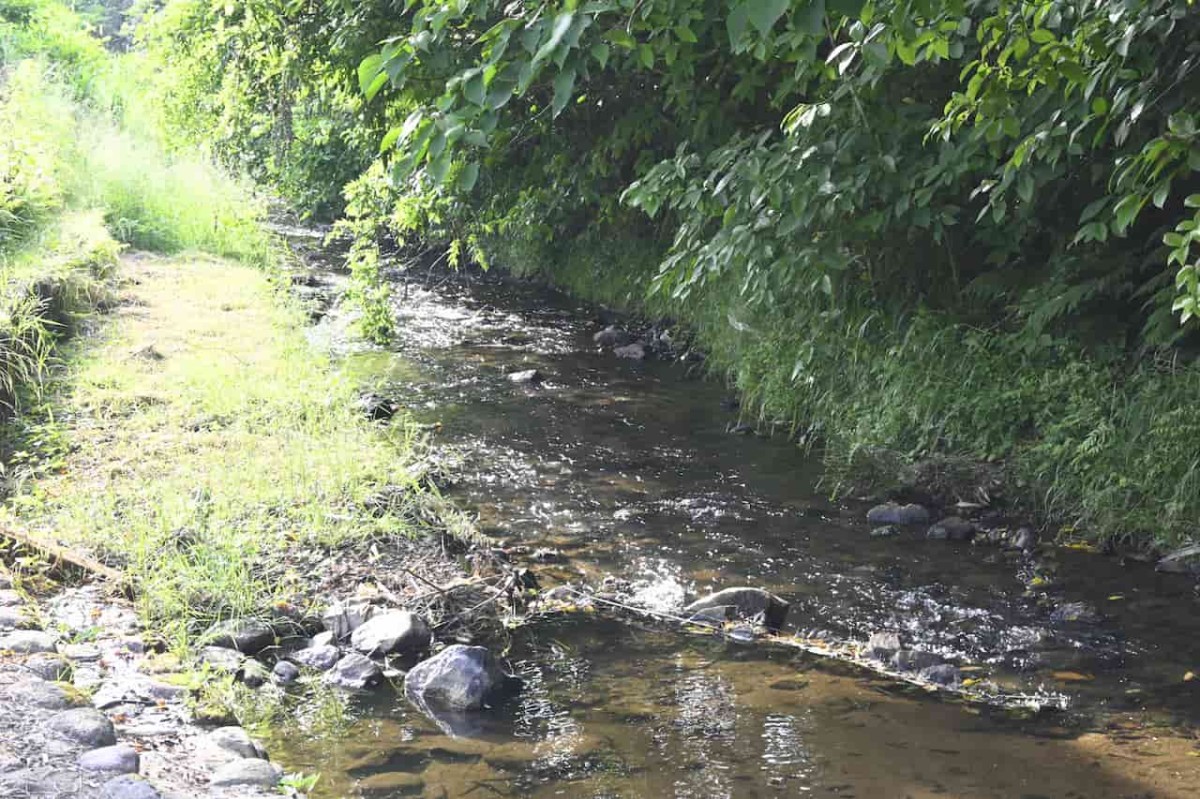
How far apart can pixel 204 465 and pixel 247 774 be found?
302cm

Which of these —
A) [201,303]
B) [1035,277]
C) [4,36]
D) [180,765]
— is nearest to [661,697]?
[180,765]

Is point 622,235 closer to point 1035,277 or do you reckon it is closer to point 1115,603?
point 1035,277

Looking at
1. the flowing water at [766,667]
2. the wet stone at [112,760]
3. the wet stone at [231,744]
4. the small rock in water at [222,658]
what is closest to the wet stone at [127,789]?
the wet stone at [112,760]

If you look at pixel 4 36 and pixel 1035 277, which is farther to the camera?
pixel 4 36

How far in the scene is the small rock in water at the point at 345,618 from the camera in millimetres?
4684

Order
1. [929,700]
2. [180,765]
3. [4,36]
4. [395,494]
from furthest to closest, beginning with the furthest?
[4,36], [395,494], [929,700], [180,765]

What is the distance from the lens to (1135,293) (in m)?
6.05

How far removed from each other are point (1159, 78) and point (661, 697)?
3429 mm

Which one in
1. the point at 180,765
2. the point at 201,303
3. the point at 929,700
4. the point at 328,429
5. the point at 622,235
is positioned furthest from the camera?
the point at 622,235

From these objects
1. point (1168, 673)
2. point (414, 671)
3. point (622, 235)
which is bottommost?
point (414, 671)

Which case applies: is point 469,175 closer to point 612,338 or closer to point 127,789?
point 127,789

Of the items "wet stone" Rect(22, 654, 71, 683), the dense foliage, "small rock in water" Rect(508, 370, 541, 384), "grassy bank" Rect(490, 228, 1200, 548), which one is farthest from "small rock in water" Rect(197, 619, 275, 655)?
"small rock in water" Rect(508, 370, 541, 384)

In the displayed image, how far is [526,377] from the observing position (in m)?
10.1

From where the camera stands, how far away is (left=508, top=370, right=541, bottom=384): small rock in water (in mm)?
10039
